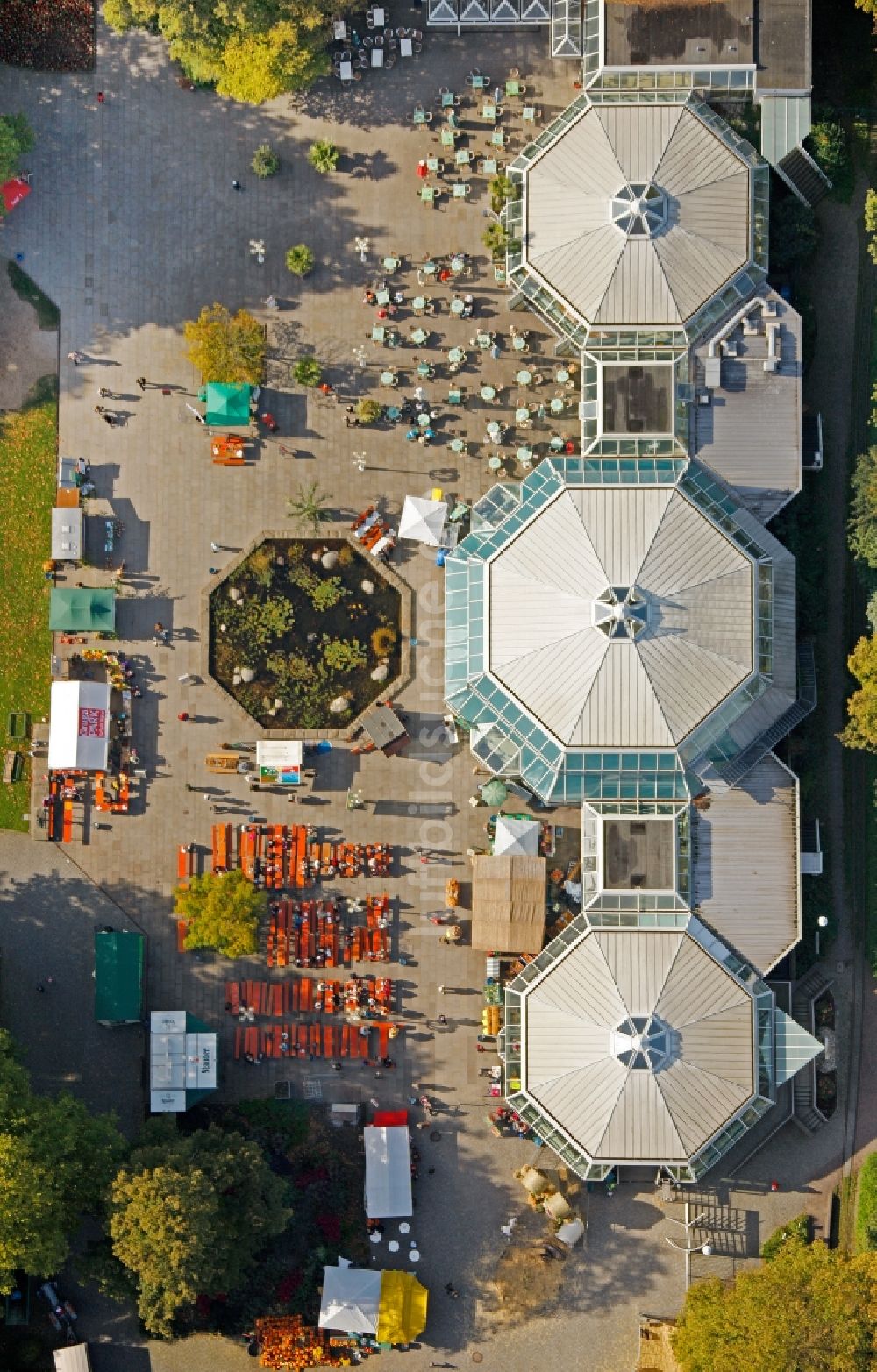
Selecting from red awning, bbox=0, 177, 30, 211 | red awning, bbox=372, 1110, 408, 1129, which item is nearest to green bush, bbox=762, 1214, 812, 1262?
red awning, bbox=372, 1110, 408, 1129

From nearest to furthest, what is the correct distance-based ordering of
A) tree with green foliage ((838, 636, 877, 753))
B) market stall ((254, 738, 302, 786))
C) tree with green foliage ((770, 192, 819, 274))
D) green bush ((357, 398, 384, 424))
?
tree with green foliage ((838, 636, 877, 753))
tree with green foliage ((770, 192, 819, 274))
market stall ((254, 738, 302, 786))
green bush ((357, 398, 384, 424))

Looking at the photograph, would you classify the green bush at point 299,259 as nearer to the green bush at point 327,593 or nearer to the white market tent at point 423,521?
the white market tent at point 423,521

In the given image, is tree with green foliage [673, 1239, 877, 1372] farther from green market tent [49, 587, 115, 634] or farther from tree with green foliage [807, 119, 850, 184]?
tree with green foliage [807, 119, 850, 184]

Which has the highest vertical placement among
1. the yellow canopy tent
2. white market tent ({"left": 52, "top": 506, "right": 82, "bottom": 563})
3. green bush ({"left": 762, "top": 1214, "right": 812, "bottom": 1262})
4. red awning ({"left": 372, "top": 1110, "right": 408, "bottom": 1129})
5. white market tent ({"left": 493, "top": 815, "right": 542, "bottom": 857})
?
white market tent ({"left": 52, "top": 506, "right": 82, "bottom": 563})

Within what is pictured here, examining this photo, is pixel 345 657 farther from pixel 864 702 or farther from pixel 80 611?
pixel 864 702

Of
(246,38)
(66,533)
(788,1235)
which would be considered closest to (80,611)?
(66,533)

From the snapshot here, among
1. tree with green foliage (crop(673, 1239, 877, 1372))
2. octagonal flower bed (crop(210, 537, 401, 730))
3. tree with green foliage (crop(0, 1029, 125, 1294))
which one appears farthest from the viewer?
octagonal flower bed (crop(210, 537, 401, 730))

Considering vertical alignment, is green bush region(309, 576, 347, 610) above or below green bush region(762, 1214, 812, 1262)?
above

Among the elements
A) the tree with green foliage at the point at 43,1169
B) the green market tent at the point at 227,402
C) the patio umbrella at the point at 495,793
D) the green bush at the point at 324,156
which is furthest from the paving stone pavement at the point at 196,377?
the tree with green foliage at the point at 43,1169
